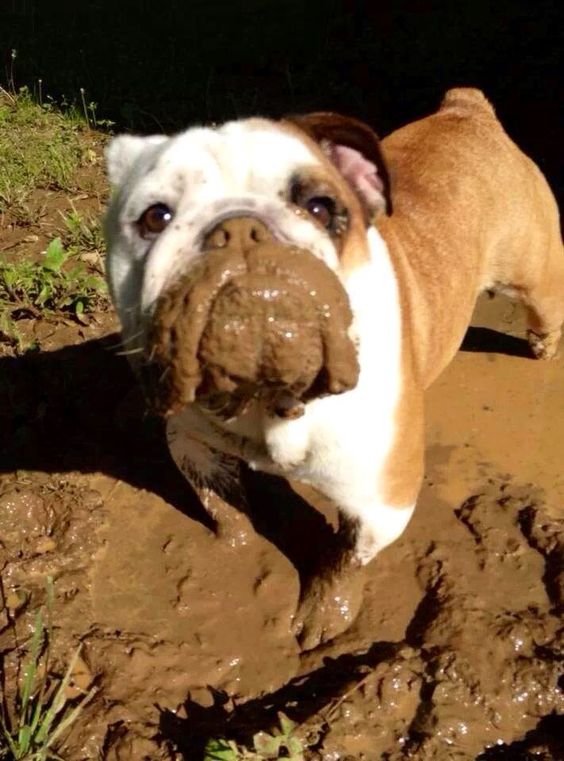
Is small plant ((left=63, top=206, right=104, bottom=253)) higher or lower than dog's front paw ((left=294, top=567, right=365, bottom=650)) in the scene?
higher

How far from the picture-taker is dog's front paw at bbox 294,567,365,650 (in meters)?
3.10

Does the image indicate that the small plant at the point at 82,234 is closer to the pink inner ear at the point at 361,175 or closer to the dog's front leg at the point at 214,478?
the dog's front leg at the point at 214,478

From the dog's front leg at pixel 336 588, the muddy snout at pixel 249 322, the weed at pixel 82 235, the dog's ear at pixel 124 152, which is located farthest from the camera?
the weed at pixel 82 235

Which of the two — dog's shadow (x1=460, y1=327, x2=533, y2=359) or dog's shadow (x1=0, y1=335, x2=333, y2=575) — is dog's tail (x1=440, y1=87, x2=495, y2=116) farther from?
dog's shadow (x1=0, y1=335, x2=333, y2=575)

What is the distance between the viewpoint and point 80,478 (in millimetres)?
3709

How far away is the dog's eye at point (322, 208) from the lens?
229cm

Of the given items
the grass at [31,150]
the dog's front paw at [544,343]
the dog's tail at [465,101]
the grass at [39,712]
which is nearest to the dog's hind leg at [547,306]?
the dog's front paw at [544,343]

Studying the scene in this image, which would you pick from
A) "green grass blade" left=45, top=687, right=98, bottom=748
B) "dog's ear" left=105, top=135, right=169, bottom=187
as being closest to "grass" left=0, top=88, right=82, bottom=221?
"dog's ear" left=105, top=135, right=169, bottom=187

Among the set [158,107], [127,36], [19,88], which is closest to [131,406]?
[158,107]

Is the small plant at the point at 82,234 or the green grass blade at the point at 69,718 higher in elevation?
the small plant at the point at 82,234

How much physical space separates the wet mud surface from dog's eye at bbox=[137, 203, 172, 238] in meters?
1.41

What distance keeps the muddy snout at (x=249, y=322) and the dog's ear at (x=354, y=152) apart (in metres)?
0.67

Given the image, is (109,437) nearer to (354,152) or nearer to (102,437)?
(102,437)

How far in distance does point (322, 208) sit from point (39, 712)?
162 centimetres
